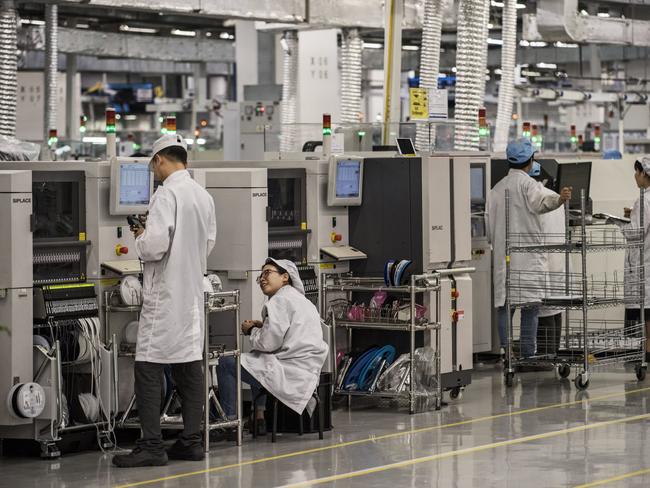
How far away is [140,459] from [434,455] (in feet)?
4.78

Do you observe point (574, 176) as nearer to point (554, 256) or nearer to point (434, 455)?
point (554, 256)

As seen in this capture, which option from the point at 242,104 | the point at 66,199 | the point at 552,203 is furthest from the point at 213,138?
the point at 66,199

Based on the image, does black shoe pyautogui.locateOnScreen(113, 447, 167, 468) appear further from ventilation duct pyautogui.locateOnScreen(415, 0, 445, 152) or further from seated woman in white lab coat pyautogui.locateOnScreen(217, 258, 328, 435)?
ventilation duct pyautogui.locateOnScreen(415, 0, 445, 152)

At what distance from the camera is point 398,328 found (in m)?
7.45

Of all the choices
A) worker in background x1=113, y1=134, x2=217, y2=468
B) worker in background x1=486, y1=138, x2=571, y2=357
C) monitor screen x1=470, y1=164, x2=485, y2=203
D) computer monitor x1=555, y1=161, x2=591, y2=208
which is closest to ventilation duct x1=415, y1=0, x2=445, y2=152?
computer monitor x1=555, y1=161, x2=591, y2=208

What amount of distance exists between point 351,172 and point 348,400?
1.44m

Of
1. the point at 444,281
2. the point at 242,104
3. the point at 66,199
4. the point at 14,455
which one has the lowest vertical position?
the point at 14,455

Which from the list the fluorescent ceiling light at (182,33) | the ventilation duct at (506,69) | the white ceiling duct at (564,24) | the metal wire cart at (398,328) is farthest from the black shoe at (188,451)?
the fluorescent ceiling light at (182,33)

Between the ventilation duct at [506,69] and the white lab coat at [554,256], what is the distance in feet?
20.5

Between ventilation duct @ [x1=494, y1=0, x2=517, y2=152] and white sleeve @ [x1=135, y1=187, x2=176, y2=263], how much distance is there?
10.0 metres

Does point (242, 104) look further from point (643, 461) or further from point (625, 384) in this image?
point (643, 461)

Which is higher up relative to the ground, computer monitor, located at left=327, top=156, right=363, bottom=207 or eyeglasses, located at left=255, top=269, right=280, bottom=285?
computer monitor, located at left=327, top=156, right=363, bottom=207

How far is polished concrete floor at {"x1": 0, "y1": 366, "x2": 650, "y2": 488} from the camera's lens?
5590 millimetres

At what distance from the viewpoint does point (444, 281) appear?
774cm
